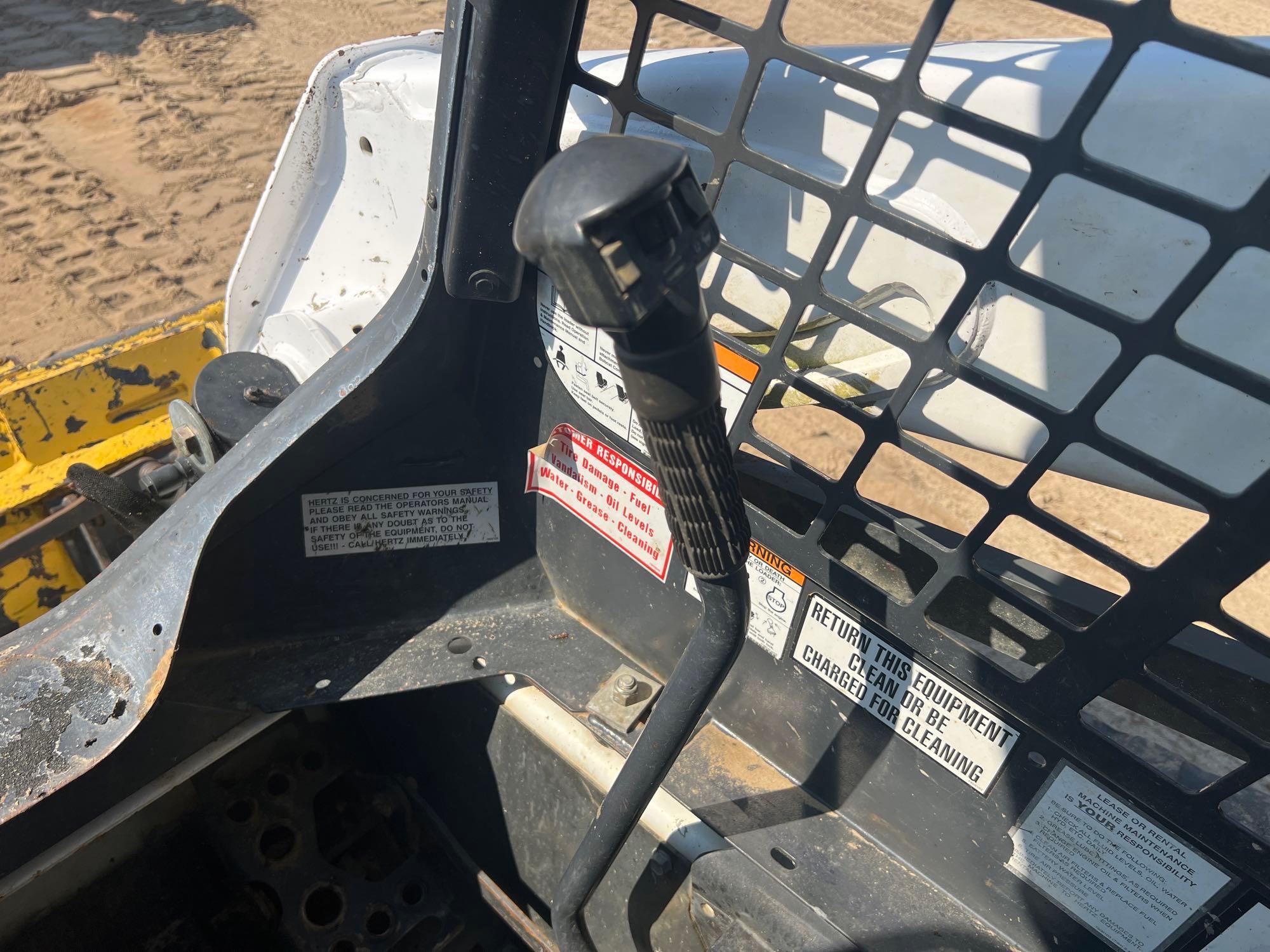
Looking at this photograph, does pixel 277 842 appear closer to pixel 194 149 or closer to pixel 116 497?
pixel 116 497

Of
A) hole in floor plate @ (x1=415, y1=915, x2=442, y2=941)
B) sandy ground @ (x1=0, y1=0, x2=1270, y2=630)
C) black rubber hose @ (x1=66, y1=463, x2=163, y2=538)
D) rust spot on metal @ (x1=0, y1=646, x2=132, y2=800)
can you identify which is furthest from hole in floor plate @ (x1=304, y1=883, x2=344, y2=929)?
sandy ground @ (x1=0, y1=0, x2=1270, y2=630)

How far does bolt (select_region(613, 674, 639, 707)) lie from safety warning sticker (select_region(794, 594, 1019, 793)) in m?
0.26

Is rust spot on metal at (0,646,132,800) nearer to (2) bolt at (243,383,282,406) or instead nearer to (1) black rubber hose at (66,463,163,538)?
(1) black rubber hose at (66,463,163,538)

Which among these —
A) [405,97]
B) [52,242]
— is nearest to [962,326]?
[405,97]

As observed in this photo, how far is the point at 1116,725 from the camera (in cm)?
83

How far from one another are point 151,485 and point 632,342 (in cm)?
112

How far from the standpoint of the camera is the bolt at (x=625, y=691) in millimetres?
1126

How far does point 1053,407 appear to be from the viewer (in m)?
0.61

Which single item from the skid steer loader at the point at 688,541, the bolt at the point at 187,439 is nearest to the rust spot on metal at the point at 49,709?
the skid steer loader at the point at 688,541

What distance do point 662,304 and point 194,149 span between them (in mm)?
5691

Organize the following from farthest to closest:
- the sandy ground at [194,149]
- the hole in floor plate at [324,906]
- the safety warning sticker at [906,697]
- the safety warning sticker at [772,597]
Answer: the sandy ground at [194,149], the hole in floor plate at [324,906], the safety warning sticker at [772,597], the safety warning sticker at [906,697]

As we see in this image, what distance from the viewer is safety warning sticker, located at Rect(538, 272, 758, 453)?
3.14 feet

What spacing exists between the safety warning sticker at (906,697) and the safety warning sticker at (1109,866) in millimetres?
58

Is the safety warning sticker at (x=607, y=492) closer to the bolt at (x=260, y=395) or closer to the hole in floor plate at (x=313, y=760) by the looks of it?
the bolt at (x=260, y=395)
